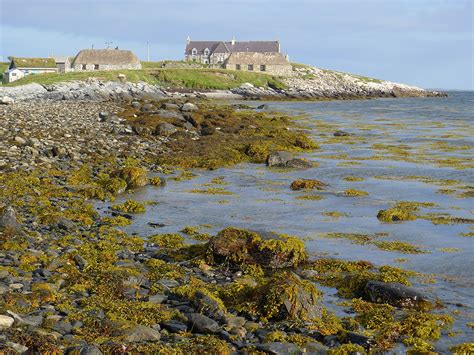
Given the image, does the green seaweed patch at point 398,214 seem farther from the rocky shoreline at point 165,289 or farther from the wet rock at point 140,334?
the wet rock at point 140,334

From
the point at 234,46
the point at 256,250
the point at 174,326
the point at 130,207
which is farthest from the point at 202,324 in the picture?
the point at 234,46

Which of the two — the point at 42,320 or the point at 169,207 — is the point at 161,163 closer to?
the point at 169,207

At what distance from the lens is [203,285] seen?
10562 millimetres

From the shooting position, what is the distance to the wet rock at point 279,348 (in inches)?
309

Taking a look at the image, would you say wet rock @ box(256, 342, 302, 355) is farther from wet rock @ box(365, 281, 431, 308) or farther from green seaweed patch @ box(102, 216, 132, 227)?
green seaweed patch @ box(102, 216, 132, 227)

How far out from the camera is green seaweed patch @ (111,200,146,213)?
16.9 m

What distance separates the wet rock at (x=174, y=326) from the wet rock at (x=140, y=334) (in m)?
0.33

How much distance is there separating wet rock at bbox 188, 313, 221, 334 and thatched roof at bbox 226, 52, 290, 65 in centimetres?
13804

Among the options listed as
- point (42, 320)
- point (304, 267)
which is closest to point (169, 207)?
point (304, 267)

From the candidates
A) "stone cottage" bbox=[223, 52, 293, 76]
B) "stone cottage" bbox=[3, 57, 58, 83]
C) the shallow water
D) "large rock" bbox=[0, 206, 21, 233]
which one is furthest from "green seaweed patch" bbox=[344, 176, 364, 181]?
"stone cottage" bbox=[223, 52, 293, 76]

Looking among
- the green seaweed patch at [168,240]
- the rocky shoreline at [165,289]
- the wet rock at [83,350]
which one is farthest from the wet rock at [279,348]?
the green seaweed patch at [168,240]

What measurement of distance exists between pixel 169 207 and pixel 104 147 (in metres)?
10.7

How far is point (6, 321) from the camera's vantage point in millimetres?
7551

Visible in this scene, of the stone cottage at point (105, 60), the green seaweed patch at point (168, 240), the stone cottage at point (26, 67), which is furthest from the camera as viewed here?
the stone cottage at point (105, 60)
